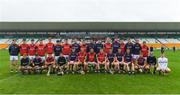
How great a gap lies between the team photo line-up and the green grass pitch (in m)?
0.74

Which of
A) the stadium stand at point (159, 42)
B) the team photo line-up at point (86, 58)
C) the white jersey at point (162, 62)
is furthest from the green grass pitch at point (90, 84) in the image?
the stadium stand at point (159, 42)

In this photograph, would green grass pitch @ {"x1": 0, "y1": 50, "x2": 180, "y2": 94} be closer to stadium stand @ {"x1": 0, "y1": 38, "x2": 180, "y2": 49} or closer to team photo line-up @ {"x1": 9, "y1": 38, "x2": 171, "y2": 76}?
team photo line-up @ {"x1": 9, "y1": 38, "x2": 171, "y2": 76}

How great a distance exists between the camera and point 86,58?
18.8m

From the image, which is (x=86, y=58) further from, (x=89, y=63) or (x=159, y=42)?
(x=159, y=42)

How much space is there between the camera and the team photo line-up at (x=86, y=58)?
18516 mm

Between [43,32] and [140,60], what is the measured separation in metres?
46.5

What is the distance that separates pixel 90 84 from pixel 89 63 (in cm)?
402

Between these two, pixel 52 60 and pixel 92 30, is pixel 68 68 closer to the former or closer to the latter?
pixel 52 60

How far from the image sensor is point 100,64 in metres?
18.8

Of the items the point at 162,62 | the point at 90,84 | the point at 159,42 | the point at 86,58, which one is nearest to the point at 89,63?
the point at 86,58

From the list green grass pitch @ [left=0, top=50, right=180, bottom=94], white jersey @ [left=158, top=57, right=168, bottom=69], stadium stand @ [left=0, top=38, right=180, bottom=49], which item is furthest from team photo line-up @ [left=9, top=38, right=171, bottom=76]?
stadium stand @ [left=0, top=38, right=180, bottom=49]

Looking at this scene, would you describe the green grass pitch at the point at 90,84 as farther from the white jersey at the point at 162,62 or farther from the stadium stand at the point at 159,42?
the stadium stand at the point at 159,42

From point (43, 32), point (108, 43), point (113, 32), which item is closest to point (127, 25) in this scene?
point (113, 32)

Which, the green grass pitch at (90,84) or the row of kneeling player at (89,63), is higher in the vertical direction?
the row of kneeling player at (89,63)
